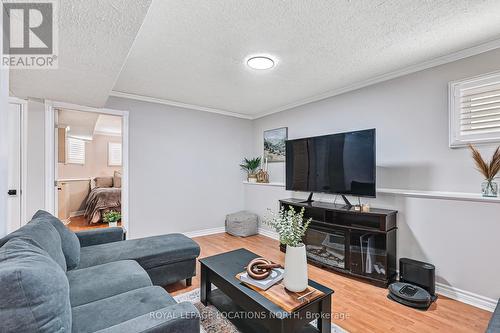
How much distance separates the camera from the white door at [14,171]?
9.62ft

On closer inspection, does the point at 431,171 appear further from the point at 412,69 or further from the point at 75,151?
the point at 75,151

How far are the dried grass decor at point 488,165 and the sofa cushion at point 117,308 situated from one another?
113 inches

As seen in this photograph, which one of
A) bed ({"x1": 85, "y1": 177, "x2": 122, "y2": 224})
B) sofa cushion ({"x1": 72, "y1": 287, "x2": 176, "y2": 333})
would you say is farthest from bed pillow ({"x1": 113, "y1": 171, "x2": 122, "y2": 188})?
sofa cushion ({"x1": 72, "y1": 287, "x2": 176, "y2": 333})

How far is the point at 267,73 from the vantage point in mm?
2973

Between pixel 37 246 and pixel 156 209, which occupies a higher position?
pixel 37 246

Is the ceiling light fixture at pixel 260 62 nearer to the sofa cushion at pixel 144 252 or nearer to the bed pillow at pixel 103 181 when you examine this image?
the sofa cushion at pixel 144 252

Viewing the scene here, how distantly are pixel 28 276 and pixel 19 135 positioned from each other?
3059 mm

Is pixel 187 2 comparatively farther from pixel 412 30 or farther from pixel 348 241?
pixel 348 241

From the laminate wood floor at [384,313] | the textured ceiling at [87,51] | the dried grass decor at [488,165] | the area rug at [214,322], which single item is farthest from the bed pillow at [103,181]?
the dried grass decor at [488,165]

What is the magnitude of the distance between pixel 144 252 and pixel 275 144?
10.0 feet

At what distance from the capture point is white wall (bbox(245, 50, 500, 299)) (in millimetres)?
2193

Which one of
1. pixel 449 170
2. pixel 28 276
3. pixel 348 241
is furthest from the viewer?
pixel 348 241

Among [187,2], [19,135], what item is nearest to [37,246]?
[187,2]

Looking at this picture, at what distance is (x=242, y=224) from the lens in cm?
443
